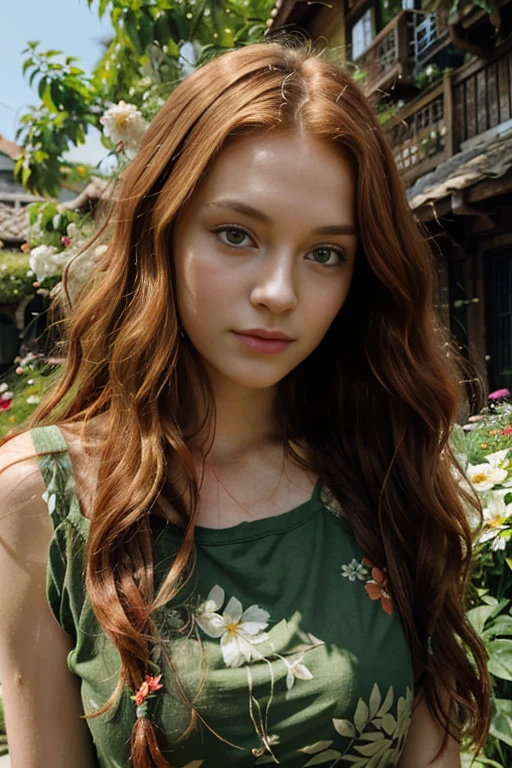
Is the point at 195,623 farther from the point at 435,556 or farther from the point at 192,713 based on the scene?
the point at 435,556

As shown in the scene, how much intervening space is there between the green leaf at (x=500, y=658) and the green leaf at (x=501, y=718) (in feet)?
Answer: 0.18

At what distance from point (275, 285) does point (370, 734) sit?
0.70 m

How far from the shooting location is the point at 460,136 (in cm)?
643

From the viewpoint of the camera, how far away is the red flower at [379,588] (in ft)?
4.12

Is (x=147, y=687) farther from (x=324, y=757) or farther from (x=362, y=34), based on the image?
(x=362, y=34)

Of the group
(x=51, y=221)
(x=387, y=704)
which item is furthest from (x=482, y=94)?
(x=387, y=704)

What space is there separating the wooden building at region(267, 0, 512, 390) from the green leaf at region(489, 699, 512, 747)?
10.9 feet

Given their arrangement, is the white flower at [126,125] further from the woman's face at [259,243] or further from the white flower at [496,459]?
the woman's face at [259,243]

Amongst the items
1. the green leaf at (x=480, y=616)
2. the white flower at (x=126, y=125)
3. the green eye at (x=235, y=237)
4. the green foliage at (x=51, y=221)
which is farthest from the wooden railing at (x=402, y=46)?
the green eye at (x=235, y=237)

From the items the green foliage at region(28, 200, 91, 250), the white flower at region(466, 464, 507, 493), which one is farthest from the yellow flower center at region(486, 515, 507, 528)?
the green foliage at region(28, 200, 91, 250)

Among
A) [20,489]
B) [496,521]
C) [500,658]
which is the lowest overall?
[500,658]

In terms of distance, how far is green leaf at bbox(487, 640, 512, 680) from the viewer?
1618mm

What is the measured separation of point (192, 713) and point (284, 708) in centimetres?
14

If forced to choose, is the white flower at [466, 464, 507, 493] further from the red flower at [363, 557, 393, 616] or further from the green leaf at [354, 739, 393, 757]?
the green leaf at [354, 739, 393, 757]
